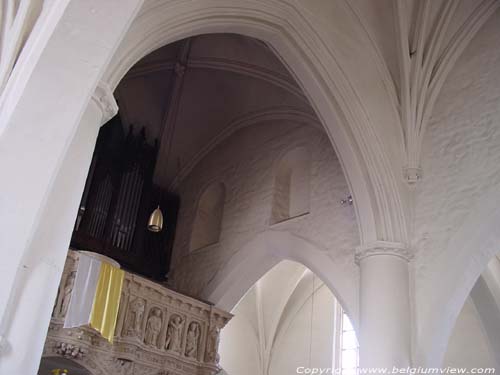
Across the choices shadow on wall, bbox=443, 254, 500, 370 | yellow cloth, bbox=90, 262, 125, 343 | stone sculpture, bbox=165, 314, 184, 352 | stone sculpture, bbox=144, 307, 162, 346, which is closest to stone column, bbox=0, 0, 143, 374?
yellow cloth, bbox=90, 262, 125, 343

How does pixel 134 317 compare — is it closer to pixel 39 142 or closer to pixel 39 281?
pixel 39 281

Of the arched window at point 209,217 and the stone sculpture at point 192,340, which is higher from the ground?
the arched window at point 209,217

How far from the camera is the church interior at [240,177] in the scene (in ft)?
13.9

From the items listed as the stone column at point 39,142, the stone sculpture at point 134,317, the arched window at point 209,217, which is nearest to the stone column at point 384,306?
the stone sculpture at point 134,317

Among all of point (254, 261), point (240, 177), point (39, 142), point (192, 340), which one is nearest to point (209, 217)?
point (240, 177)

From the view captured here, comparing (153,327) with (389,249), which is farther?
(153,327)

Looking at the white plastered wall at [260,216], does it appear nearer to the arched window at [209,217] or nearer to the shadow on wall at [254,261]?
the shadow on wall at [254,261]

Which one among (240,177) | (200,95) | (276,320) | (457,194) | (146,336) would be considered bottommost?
(146,336)

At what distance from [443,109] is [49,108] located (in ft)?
A: 23.0

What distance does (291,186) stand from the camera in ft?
40.2

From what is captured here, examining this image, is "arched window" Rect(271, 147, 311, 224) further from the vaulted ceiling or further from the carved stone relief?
the carved stone relief

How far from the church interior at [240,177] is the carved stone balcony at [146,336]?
31 millimetres

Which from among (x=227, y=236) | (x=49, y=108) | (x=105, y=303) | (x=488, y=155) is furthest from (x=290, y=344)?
(x=49, y=108)

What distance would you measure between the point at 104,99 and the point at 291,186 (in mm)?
6715
